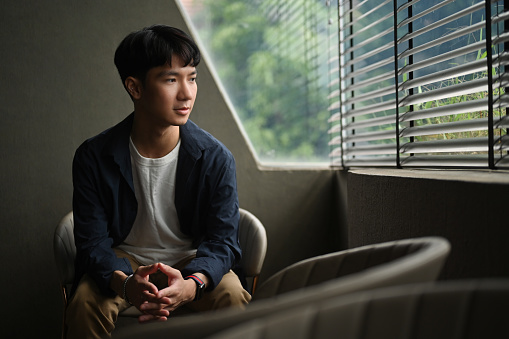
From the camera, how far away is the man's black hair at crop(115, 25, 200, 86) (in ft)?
7.30

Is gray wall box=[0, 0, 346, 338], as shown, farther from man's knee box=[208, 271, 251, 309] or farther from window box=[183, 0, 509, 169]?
man's knee box=[208, 271, 251, 309]

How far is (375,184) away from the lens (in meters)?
2.09

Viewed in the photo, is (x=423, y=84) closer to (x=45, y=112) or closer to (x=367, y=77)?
(x=367, y=77)

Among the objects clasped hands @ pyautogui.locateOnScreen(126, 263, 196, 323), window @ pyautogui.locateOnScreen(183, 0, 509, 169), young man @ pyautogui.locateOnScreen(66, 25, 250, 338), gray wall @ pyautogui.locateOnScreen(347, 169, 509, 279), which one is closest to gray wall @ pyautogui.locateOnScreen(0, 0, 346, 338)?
window @ pyautogui.locateOnScreen(183, 0, 509, 169)

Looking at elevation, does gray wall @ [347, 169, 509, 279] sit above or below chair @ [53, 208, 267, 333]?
above

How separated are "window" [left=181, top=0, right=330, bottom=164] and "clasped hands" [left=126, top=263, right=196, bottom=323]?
174cm

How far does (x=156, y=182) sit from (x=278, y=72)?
158 cm

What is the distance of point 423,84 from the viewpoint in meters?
2.31

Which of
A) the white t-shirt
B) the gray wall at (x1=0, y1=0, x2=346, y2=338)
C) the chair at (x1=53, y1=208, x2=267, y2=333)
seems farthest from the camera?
the gray wall at (x1=0, y1=0, x2=346, y2=338)

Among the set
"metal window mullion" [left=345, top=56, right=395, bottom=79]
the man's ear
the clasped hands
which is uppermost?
"metal window mullion" [left=345, top=56, right=395, bottom=79]

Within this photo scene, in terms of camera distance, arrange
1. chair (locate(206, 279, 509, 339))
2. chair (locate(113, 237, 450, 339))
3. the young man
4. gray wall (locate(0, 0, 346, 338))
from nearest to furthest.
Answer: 1. chair (locate(206, 279, 509, 339))
2. chair (locate(113, 237, 450, 339))
3. the young man
4. gray wall (locate(0, 0, 346, 338))

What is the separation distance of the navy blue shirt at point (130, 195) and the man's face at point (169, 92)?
13cm

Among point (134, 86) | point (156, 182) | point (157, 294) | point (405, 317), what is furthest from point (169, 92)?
point (405, 317)

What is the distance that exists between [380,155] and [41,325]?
7.41 feet
